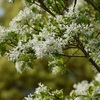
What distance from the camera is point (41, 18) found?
5.31 metres

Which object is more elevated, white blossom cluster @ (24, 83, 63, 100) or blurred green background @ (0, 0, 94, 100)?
blurred green background @ (0, 0, 94, 100)

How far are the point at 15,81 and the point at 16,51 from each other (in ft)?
48.3

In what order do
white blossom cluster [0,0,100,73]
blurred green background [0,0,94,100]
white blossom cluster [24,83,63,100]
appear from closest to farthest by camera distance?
white blossom cluster [0,0,100,73]
white blossom cluster [24,83,63,100]
blurred green background [0,0,94,100]

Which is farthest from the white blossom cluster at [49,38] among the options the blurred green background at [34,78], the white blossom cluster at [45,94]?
the blurred green background at [34,78]

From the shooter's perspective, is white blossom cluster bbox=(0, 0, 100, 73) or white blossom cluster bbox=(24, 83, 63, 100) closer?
white blossom cluster bbox=(0, 0, 100, 73)

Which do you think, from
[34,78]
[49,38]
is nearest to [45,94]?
[49,38]

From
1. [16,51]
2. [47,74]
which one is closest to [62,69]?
[16,51]

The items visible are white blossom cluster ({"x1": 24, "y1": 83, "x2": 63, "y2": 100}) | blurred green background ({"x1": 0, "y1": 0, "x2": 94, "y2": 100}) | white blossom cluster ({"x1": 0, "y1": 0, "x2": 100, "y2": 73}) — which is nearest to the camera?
white blossom cluster ({"x1": 0, "y1": 0, "x2": 100, "y2": 73})

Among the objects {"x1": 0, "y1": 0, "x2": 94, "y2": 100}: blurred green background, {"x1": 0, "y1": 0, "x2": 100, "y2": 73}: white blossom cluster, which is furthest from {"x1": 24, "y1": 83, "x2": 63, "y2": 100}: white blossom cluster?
{"x1": 0, "y1": 0, "x2": 94, "y2": 100}: blurred green background

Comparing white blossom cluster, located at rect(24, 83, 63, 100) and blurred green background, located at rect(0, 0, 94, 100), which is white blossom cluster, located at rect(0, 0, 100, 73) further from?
blurred green background, located at rect(0, 0, 94, 100)

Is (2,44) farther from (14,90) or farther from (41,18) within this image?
(14,90)

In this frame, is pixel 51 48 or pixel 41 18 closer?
pixel 51 48

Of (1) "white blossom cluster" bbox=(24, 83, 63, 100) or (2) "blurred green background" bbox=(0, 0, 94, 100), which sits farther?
(2) "blurred green background" bbox=(0, 0, 94, 100)

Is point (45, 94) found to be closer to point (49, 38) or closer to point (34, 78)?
point (49, 38)
